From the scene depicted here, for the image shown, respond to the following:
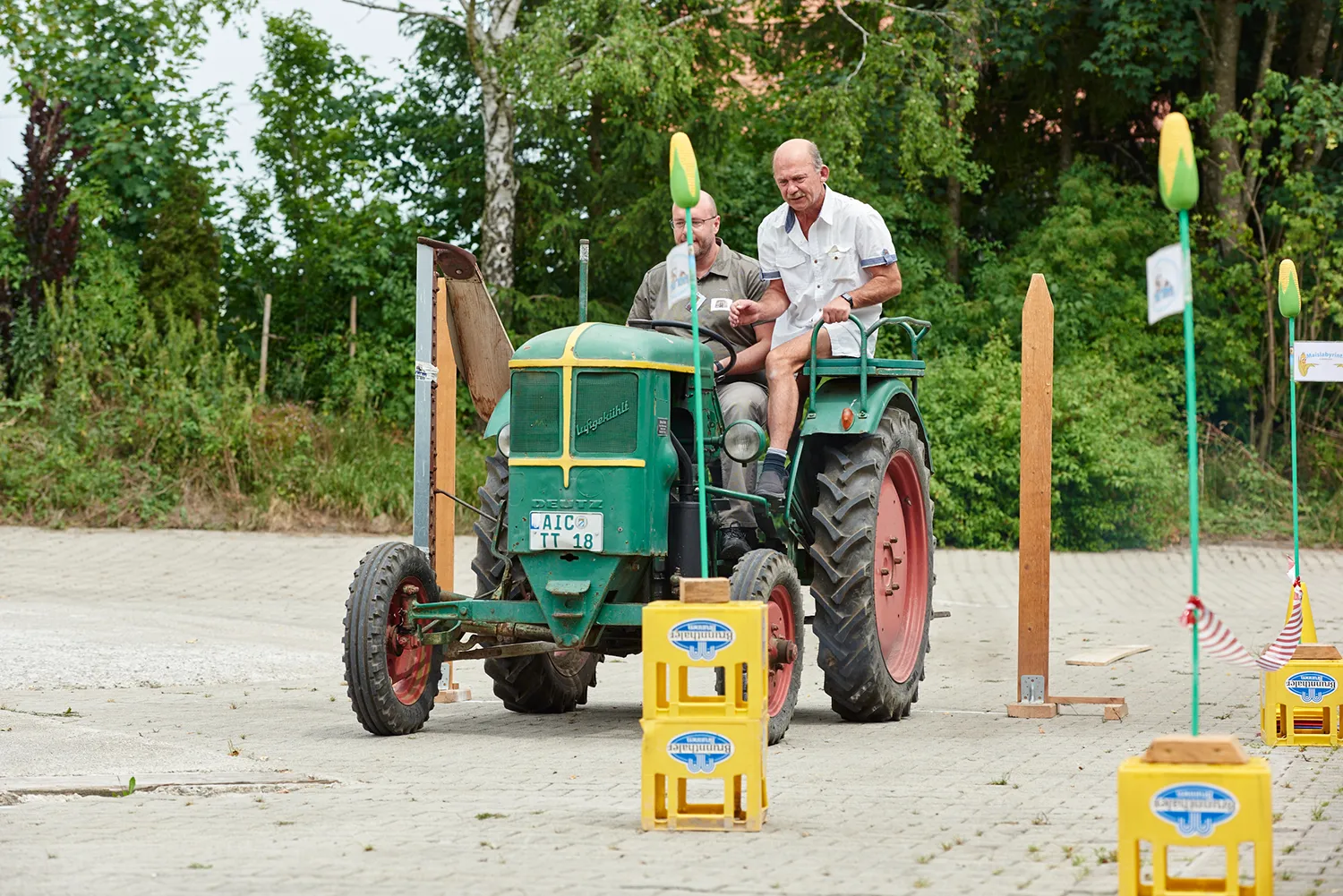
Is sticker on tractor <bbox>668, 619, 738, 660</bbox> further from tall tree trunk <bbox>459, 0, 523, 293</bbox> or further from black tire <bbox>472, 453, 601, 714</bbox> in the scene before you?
tall tree trunk <bbox>459, 0, 523, 293</bbox>

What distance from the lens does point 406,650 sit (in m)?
8.64

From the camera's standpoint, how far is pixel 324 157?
24.7m

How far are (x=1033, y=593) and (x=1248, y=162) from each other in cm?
1593

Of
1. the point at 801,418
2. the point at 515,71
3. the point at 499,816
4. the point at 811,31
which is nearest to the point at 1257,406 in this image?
the point at 811,31

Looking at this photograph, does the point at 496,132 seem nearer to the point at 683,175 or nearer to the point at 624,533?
the point at 624,533

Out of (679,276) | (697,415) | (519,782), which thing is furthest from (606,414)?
(519,782)

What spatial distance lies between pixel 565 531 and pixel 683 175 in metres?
2.05

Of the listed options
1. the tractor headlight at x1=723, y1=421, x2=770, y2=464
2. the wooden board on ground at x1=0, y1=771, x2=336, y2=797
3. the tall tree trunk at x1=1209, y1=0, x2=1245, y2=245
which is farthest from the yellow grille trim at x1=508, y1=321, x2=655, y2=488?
the tall tree trunk at x1=1209, y1=0, x2=1245, y2=245

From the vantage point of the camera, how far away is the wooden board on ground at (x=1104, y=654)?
40.9 feet

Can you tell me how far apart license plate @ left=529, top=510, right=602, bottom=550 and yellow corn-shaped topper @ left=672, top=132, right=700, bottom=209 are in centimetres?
185

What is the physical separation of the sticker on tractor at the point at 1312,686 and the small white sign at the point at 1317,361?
2.13 m

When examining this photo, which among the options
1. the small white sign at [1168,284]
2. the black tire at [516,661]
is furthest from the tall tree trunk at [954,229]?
the small white sign at [1168,284]

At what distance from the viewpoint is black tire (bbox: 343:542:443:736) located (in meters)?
8.16

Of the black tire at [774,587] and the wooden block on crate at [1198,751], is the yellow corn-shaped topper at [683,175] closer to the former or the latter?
the black tire at [774,587]
